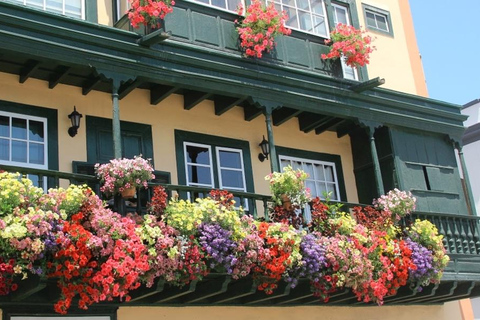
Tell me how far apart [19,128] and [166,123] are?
115 inches

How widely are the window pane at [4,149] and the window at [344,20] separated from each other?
25.9 ft

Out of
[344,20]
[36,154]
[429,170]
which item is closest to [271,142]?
[36,154]

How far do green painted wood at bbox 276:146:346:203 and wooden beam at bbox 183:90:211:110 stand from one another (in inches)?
96.1

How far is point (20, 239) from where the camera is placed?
28.7 feet

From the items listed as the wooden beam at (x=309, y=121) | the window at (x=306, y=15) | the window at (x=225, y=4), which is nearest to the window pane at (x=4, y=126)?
the window at (x=225, y=4)

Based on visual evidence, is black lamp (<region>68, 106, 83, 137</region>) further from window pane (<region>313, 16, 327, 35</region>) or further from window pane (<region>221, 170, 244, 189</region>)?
window pane (<region>313, 16, 327, 35</region>)

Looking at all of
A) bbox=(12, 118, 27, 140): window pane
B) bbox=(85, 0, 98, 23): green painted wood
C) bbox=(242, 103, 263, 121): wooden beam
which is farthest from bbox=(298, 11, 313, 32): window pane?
bbox=(12, 118, 27, 140): window pane

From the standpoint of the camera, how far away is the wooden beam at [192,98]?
535 inches

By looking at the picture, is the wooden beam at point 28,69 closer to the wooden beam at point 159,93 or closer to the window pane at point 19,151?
the window pane at point 19,151

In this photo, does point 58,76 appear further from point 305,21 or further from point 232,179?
point 305,21

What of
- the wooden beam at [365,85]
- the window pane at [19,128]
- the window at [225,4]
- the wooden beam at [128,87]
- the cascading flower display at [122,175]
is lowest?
the cascading flower display at [122,175]

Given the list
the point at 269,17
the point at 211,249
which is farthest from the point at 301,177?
the point at 269,17

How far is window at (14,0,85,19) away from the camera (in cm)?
1274

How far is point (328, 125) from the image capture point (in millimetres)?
15922
